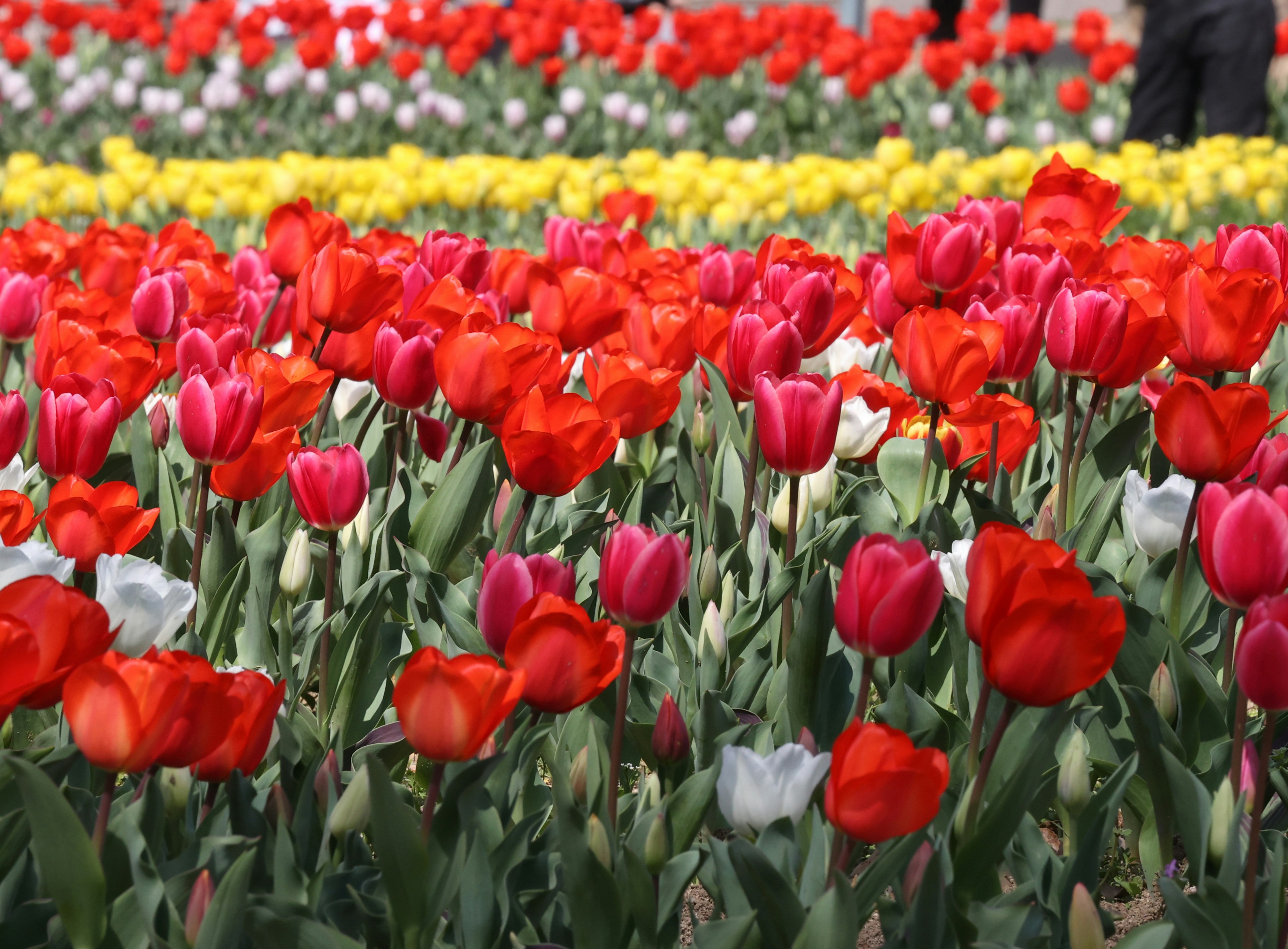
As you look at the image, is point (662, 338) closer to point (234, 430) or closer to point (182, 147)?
point (234, 430)

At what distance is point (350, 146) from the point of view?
31.5ft

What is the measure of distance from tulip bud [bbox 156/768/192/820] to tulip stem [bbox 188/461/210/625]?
38cm

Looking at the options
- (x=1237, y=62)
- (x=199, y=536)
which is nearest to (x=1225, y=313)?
(x=199, y=536)

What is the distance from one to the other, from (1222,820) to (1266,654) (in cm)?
27

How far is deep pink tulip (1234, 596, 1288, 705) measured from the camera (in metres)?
1.15

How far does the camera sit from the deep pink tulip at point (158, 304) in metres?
2.37

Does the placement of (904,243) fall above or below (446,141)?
above

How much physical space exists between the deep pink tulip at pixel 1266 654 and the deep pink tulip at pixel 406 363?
44.3 inches

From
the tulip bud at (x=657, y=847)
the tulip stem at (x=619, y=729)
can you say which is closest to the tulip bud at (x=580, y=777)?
the tulip stem at (x=619, y=729)

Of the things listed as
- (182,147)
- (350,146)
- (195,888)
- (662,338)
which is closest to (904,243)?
(662,338)

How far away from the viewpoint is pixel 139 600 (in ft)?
4.56

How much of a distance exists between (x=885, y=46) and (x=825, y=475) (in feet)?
30.6

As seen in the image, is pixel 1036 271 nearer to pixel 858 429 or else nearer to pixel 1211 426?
pixel 858 429

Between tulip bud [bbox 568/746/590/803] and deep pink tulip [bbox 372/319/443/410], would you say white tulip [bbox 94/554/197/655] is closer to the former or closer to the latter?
tulip bud [bbox 568/746/590/803]
